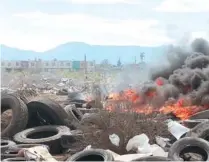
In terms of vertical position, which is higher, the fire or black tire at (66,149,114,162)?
the fire

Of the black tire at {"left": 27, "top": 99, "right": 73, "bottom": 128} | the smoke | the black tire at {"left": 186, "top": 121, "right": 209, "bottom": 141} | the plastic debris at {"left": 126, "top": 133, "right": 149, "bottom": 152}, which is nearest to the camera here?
the plastic debris at {"left": 126, "top": 133, "right": 149, "bottom": 152}

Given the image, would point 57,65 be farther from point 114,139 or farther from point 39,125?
point 114,139

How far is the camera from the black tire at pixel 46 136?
1196 centimetres

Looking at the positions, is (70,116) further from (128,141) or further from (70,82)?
(70,82)

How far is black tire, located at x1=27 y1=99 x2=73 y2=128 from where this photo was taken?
13.9 m

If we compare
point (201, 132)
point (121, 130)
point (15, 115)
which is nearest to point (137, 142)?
point (121, 130)

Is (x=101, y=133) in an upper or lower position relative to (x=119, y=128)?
lower

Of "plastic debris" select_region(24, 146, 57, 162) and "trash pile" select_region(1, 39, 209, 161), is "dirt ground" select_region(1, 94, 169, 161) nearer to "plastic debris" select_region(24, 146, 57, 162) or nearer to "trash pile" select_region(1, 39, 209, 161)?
"trash pile" select_region(1, 39, 209, 161)

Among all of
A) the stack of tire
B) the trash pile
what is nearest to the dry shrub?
the trash pile

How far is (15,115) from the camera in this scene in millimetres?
13172

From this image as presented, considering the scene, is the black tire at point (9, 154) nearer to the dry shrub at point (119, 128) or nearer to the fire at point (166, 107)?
the dry shrub at point (119, 128)

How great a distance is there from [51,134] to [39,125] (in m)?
1.22

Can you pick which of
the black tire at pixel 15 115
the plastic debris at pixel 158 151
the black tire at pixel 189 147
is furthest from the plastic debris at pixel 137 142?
the black tire at pixel 15 115

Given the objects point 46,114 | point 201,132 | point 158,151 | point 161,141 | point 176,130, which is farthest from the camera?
point 46,114
